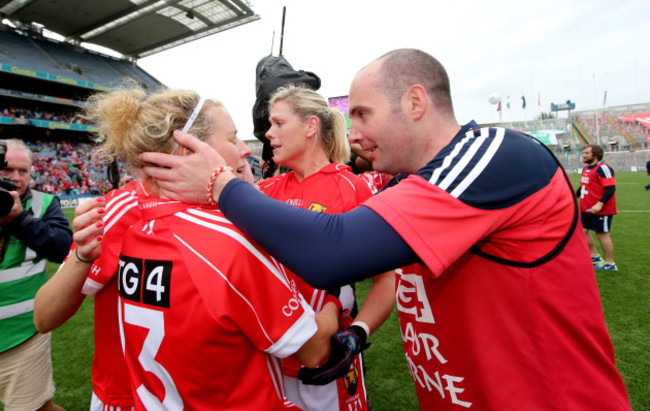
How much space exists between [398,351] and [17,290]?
12.3 feet

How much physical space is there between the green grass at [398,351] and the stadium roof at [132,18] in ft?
94.2

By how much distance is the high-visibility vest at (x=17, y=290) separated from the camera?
2561 mm

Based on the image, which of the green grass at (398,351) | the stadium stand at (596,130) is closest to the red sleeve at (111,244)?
the green grass at (398,351)

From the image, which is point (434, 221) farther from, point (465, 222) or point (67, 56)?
point (67, 56)

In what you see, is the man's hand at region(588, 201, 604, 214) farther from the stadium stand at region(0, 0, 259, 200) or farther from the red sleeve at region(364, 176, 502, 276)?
the stadium stand at region(0, 0, 259, 200)

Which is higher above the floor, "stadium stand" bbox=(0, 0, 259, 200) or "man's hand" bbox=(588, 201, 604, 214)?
"stadium stand" bbox=(0, 0, 259, 200)

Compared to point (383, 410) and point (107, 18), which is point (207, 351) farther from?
point (107, 18)

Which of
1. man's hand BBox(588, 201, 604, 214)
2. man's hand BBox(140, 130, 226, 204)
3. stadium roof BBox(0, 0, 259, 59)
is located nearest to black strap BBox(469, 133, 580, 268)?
man's hand BBox(140, 130, 226, 204)

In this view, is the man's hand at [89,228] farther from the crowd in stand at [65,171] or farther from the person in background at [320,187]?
the crowd in stand at [65,171]

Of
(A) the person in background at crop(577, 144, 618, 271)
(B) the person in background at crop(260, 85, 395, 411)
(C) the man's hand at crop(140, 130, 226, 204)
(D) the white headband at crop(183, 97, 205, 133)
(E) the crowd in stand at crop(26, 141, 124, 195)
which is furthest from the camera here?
(E) the crowd in stand at crop(26, 141, 124, 195)

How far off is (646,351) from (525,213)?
446 cm

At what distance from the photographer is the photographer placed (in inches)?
99.6

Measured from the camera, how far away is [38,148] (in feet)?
89.2

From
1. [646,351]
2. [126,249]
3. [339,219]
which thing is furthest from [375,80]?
[646,351]
